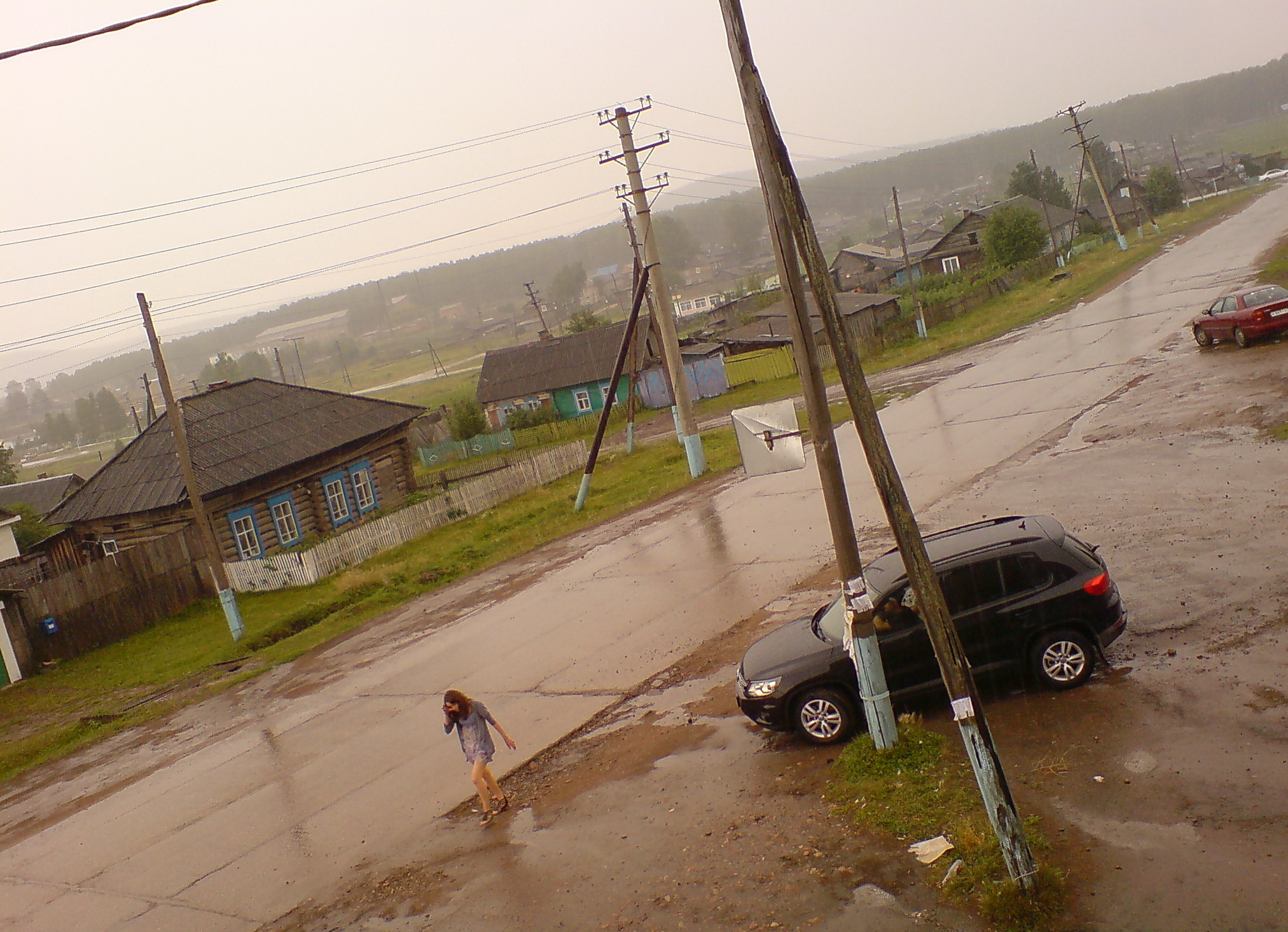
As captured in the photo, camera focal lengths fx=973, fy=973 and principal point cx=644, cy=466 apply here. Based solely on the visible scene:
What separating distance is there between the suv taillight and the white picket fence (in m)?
21.1

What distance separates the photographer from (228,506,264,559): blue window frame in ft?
94.7

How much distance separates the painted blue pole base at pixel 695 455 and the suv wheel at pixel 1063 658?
18.2m

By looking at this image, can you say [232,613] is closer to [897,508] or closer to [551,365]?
[897,508]

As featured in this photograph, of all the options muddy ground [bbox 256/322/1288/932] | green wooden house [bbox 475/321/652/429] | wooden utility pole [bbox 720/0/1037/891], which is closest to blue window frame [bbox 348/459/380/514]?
green wooden house [bbox 475/321/652/429]

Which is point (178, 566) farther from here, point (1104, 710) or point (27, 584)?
point (1104, 710)

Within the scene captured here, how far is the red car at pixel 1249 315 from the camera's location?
2289 centimetres

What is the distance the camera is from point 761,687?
9.73m

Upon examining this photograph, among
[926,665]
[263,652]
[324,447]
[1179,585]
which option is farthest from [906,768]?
[324,447]

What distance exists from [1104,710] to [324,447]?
27.5m

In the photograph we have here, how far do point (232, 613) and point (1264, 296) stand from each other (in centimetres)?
2526

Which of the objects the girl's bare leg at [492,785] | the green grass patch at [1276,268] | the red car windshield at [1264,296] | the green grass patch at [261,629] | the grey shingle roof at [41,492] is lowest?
the green grass patch at [261,629]

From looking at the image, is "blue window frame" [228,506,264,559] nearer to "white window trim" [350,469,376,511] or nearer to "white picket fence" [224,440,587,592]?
"white picket fence" [224,440,587,592]

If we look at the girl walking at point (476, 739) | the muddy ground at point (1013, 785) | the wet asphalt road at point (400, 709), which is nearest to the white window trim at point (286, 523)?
the wet asphalt road at point (400, 709)

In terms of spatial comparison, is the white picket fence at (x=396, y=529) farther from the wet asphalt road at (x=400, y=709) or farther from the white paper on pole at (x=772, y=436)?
the white paper on pole at (x=772, y=436)
